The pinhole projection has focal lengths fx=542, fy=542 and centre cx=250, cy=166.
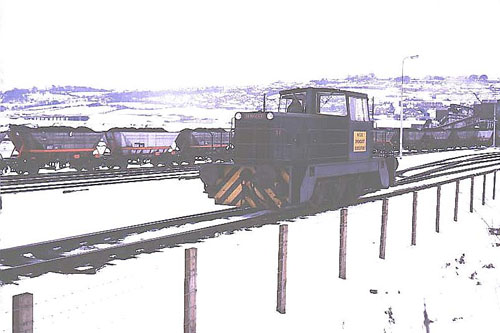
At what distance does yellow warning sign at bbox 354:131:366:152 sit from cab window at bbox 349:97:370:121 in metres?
0.44

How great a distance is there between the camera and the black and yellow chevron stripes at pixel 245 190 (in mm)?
13609

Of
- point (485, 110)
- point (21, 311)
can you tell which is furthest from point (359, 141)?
point (485, 110)

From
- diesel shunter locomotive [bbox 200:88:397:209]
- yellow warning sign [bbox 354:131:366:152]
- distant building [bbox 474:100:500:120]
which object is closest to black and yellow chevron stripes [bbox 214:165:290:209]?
diesel shunter locomotive [bbox 200:88:397:209]

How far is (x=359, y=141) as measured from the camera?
16047mm

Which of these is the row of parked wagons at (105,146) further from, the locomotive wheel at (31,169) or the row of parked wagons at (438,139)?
the row of parked wagons at (438,139)

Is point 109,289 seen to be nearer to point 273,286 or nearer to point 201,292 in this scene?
point 201,292

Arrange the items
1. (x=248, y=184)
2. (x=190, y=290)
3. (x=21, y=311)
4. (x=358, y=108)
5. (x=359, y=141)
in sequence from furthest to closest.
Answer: (x=359, y=141), (x=358, y=108), (x=248, y=184), (x=190, y=290), (x=21, y=311)

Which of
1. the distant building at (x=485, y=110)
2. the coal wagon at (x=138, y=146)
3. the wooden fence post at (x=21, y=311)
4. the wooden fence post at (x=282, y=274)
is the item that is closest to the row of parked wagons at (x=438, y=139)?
the coal wagon at (x=138, y=146)

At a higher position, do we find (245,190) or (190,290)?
(190,290)

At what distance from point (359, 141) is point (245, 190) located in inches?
162

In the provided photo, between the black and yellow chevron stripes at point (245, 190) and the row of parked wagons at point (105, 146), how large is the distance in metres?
12.7

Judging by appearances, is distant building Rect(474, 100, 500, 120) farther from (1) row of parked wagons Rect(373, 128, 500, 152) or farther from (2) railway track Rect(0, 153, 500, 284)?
(2) railway track Rect(0, 153, 500, 284)

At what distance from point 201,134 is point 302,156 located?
19.5m

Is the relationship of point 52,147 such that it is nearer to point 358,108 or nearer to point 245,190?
point 245,190
